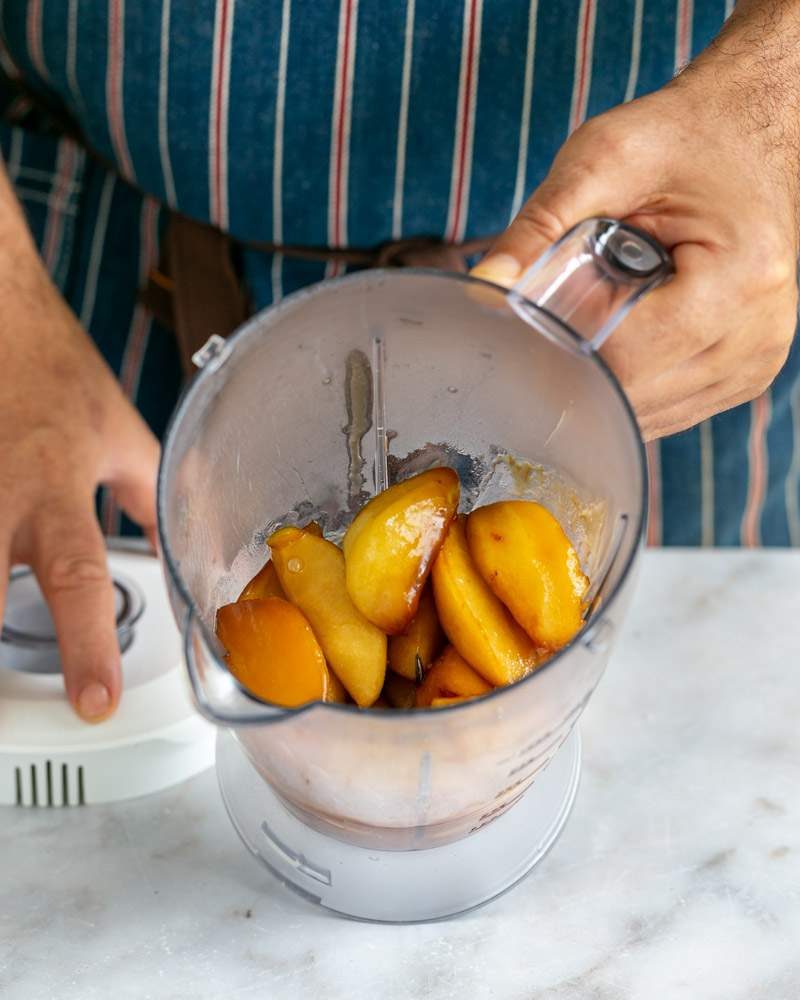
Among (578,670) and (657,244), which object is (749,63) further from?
(578,670)

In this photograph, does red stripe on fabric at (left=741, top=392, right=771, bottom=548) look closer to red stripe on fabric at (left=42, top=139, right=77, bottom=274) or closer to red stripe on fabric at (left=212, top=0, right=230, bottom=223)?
red stripe on fabric at (left=212, top=0, right=230, bottom=223)

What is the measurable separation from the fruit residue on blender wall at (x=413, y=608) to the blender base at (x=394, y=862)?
3.2 inches

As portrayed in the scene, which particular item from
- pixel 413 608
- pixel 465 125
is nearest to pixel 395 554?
pixel 413 608

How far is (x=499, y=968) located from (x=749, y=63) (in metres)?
0.44

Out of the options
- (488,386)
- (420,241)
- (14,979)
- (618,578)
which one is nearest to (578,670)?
(618,578)

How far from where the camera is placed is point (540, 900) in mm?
517

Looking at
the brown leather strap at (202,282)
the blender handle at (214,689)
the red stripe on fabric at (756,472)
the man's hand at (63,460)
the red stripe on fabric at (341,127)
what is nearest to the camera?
the blender handle at (214,689)

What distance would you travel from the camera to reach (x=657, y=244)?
1.56 ft

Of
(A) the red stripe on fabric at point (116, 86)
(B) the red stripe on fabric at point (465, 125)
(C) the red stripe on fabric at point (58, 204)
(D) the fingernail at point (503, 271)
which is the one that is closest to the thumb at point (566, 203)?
(D) the fingernail at point (503, 271)

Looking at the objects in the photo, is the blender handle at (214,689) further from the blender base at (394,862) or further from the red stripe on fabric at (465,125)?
the red stripe on fabric at (465,125)

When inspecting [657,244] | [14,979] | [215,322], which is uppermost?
A: [657,244]

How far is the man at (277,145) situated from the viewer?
0.59 m

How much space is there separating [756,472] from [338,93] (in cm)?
45

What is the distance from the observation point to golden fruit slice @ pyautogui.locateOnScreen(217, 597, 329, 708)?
1.41 ft
